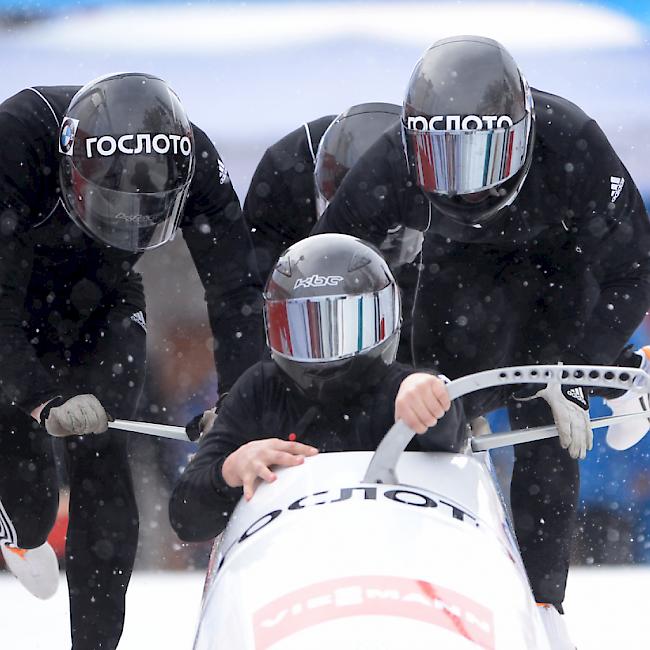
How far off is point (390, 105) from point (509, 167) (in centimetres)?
133

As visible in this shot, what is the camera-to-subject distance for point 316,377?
2186 mm

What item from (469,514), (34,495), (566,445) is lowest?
(34,495)

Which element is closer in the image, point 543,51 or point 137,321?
point 137,321

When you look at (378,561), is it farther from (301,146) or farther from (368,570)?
(301,146)

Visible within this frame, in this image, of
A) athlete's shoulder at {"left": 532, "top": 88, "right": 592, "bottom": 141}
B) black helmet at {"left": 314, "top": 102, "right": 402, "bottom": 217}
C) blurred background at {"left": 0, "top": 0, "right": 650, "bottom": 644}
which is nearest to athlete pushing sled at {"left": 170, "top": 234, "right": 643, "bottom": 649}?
athlete's shoulder at {"left": 532, "top": 88, "right": 592, "bottom": 141}

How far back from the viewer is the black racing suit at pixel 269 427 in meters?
2.11

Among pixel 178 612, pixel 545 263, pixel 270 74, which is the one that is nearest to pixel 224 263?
pixel 545 263

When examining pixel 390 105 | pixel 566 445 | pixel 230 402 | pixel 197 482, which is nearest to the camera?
pixel 197 482

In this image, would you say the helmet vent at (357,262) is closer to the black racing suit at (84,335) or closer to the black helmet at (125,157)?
the black helmet at (125,157)

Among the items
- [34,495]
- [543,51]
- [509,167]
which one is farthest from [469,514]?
[543,51]

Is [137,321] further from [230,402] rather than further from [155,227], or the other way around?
[230,402]

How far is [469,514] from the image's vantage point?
1746 mm

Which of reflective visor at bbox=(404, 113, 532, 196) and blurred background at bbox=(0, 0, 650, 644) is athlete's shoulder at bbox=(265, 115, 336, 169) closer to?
blurred background at bbox=(0, 0, 650, 644)

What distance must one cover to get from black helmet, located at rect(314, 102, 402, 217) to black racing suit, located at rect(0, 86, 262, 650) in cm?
66
